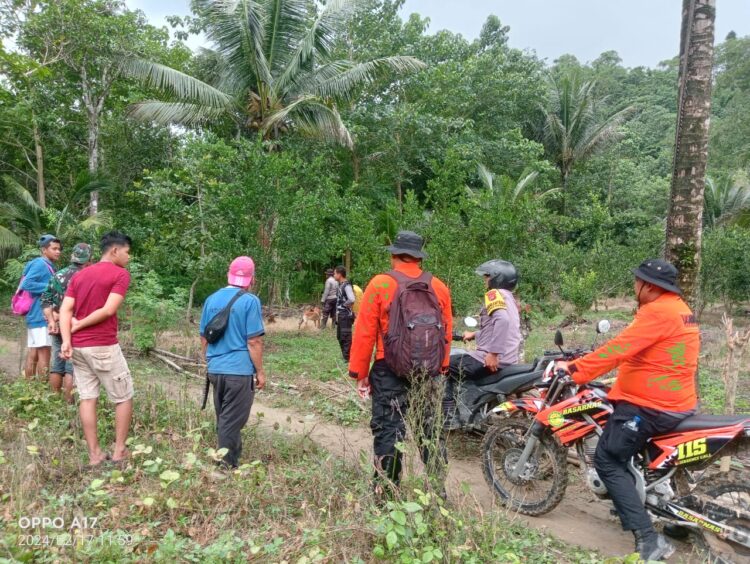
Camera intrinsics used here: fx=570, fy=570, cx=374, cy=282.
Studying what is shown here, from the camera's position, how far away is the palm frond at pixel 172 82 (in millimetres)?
13445

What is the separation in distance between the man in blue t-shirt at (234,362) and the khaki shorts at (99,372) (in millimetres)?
779

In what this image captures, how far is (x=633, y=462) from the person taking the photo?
3.62m

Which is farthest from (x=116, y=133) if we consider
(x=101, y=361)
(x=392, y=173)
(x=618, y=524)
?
(x=618, y=524)

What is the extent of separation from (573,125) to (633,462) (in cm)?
2341

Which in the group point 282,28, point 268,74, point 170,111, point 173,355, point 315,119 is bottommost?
point 173,355

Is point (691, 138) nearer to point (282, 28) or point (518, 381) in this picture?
point (518, 381)

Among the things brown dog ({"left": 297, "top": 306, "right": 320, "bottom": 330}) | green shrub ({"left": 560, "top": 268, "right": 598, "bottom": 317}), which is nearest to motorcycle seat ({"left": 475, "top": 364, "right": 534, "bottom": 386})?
brown dog ({"left": 297, "top": 306, "right": 320, "bottom": 330})

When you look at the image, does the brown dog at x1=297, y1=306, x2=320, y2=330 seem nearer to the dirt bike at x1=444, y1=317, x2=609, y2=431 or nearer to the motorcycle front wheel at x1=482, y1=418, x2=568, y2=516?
the dirt bike at x1=444, y1=317, x2=609, y2=431

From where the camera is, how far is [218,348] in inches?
163

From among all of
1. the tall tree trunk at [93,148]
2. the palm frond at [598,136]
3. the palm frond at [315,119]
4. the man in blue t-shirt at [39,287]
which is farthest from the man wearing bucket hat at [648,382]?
the palm frond at [598,136]

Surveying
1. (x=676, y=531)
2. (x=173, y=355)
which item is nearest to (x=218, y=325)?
(x=676, y=531)

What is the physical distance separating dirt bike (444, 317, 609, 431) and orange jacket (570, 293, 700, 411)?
1.09 metres

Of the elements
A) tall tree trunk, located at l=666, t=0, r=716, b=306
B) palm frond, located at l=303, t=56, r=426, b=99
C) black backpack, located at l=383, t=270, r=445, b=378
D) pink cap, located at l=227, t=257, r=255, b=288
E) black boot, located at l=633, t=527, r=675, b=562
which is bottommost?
black boot, located at l=633, t=527, r=675, b=562

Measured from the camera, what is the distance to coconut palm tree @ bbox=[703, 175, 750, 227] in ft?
77.5
